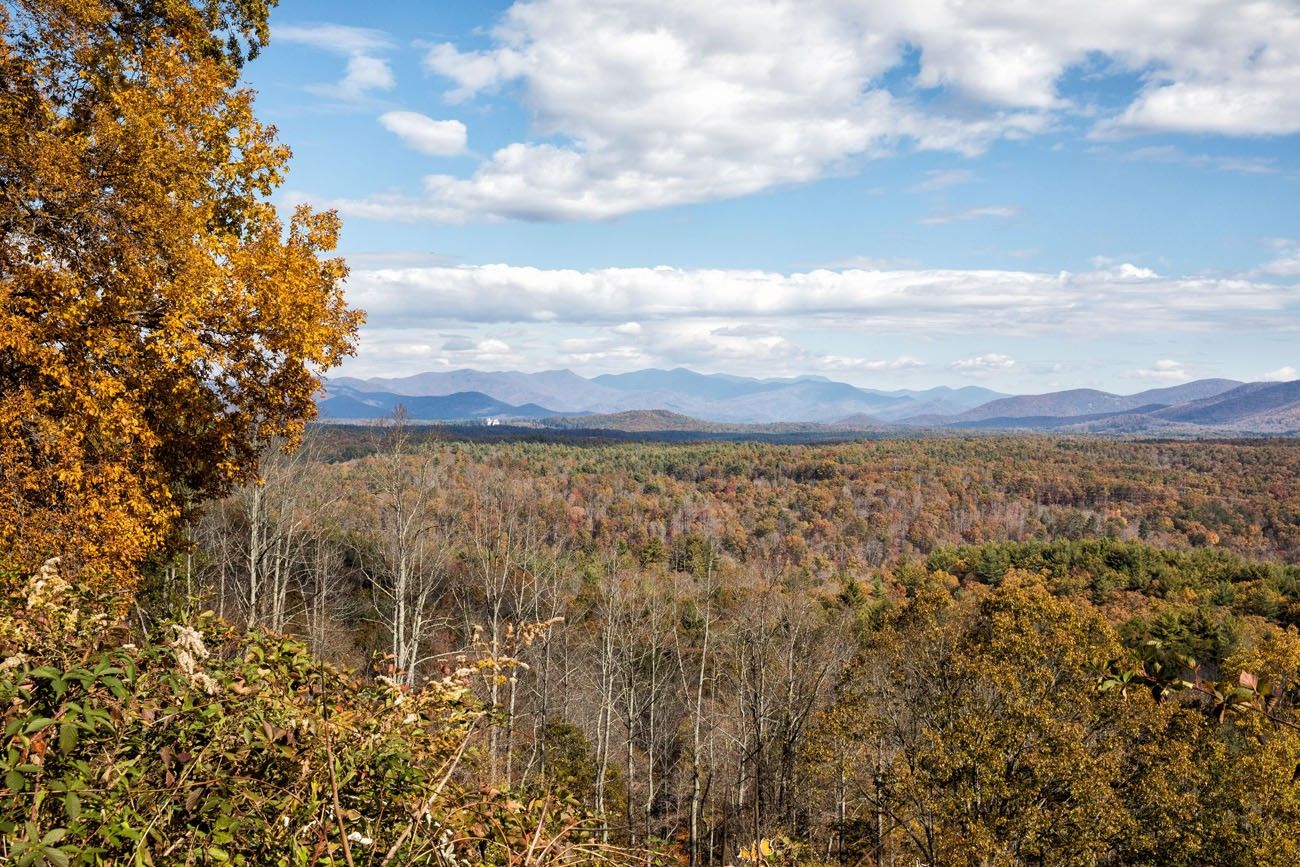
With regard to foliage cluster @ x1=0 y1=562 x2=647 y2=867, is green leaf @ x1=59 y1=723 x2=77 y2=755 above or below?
above

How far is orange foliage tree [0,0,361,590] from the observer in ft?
23.2

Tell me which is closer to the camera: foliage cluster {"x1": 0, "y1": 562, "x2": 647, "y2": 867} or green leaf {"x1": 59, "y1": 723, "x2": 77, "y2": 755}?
green leaf {"x1": 59, "y1": 723, "x2": 77, "y2": 755}

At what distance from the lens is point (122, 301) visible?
733cm

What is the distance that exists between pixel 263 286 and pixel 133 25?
14.7 ft

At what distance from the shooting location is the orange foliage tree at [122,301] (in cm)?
708

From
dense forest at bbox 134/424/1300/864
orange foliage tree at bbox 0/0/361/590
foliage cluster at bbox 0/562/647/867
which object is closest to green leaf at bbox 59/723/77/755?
foliage cluster at bbox 0/562/647/867

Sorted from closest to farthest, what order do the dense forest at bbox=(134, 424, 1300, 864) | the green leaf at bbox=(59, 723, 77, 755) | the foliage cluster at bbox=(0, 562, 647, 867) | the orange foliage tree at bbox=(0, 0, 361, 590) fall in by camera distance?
the green leaf at bbox=(59, 723, 77, 755), the foliage cluster at bbox=(0, 562, 647, 867), the orange foliage tree at bbox=(0, 0, 361, 590), the dense forest at bbox=(134, 424, 1300, 864)

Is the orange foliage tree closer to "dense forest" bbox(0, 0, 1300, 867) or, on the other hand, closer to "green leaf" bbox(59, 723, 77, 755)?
"dense forest" bbox(0, 0, 1300, 867)

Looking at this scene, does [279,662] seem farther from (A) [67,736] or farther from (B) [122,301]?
(B) [122,301]

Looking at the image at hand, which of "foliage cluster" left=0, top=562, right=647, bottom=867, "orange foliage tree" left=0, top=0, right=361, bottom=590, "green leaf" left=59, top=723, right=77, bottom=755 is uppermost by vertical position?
"orange foliage tree" left=0, top=0, right=361, bottom=590

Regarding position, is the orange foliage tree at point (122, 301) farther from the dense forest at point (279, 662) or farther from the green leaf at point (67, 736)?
the green leaf at point (67, 736)

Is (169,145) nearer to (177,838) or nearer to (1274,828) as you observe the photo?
(177,838)

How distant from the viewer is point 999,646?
15359 millimetres

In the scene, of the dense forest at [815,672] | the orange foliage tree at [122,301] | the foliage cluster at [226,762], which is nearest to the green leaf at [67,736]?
the foliage cluster at [226,762]
